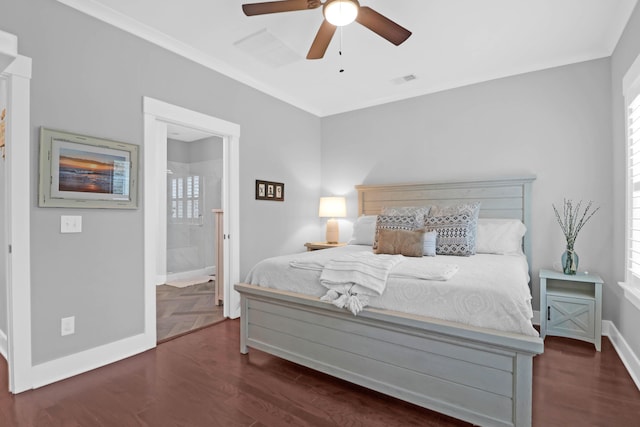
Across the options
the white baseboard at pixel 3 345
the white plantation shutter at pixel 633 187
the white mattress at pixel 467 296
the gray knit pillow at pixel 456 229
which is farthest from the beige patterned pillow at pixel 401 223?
the white baseboard at pixel 3 345

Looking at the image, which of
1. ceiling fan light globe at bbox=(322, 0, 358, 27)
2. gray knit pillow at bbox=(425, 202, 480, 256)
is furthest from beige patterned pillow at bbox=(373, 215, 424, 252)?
ceiling fan light globe at bbox=(322, 0, 358, 27)

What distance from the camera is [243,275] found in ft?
12.0

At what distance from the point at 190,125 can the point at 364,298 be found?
90.9 inches

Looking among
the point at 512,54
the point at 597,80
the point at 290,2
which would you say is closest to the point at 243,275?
the point at 290,2

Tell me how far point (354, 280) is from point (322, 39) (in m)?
1.68

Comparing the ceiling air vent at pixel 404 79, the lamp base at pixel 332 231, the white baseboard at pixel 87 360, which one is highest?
the ceiling air vent at pixel 404 79

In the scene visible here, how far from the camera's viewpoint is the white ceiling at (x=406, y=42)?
2.41 m

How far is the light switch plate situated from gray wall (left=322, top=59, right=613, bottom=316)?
3.31 metres

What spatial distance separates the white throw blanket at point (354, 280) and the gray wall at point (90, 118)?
1683mm

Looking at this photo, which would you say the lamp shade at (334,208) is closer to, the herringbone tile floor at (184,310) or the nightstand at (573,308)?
the herringbone tile floor at (184,310)

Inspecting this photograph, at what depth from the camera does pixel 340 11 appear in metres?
1.91

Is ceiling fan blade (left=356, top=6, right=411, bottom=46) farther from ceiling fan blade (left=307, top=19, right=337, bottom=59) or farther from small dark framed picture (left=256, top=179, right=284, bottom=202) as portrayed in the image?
small dark framed picture (left=256, top=179, right=284, bottom=202)

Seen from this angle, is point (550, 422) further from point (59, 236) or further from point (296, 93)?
point (296, 93)

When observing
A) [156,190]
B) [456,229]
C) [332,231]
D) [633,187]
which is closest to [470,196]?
[456,229]
